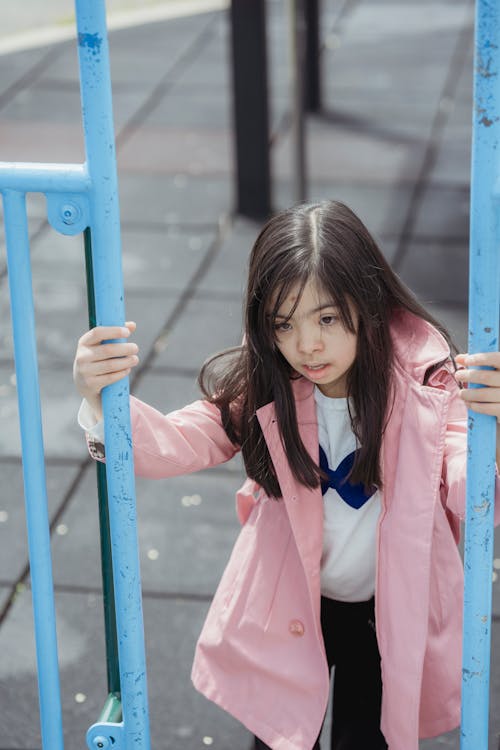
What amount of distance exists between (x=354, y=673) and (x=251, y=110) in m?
4.06

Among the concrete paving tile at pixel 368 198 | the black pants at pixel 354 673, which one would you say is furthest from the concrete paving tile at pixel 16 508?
the concrete paving tile at pixel 368 198

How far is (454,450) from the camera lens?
214 centimetres

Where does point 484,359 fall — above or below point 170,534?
above

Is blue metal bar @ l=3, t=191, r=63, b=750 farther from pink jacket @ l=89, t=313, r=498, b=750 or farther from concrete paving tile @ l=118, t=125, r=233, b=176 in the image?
concrete paving tile @ l=118, t=125, r=233, b=176

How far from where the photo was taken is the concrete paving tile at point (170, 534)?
11.7 ft

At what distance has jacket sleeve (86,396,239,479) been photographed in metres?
2.15

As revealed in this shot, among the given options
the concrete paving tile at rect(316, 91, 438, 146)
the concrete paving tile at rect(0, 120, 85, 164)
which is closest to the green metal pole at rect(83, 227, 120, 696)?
the concrete paving tile at rect(0, 120, 85, 164)

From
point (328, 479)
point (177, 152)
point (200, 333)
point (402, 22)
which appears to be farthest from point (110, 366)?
point (402, 22)

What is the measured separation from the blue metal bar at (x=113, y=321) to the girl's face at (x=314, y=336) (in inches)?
11.8

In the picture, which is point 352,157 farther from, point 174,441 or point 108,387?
point 108,387

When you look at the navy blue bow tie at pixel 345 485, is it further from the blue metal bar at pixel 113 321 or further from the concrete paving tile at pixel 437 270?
the concrete paving tile at pixel 437 270

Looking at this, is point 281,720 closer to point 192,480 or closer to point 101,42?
point 101,42

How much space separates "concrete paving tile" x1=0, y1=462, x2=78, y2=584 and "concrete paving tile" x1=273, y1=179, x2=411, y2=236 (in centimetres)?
239

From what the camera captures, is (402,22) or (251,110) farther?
(402,22)
